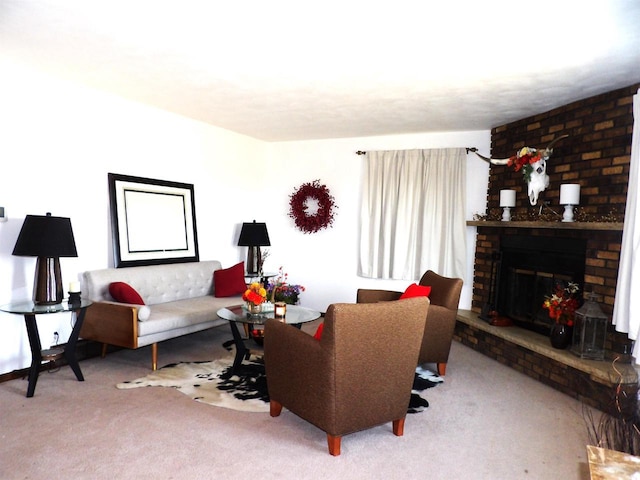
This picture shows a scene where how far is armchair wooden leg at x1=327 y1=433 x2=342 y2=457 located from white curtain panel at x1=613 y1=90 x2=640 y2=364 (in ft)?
7.24

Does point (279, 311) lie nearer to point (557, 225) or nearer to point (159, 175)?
point (159, 175)

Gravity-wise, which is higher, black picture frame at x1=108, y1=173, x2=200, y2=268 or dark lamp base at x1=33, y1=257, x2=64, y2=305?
black picture frame at x1=108, y1=173, x2=200, y2=268

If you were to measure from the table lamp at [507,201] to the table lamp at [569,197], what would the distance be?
2.37 ft

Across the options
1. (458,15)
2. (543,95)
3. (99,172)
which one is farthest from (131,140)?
(543,95)

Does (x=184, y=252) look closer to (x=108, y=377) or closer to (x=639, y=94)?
(x=108, y=377)

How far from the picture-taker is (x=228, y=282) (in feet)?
16.7

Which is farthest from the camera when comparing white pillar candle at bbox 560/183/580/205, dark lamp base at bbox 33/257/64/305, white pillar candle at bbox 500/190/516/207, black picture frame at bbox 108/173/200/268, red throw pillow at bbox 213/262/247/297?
red throw pillow at bbox 213/262/247/297

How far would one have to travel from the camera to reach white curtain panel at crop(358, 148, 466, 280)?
5.39m

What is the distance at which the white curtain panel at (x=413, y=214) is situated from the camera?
5.39m

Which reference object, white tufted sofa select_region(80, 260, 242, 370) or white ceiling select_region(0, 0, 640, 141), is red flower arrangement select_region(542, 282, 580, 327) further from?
white tufted sofa select_region(80, 260, 242, 370)

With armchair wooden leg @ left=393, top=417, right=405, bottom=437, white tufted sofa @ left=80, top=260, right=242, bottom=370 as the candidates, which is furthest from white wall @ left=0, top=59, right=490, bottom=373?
armchair wooden leg @ left=393, top=417, right=405, bottom=437

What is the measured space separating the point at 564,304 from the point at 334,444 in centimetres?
245

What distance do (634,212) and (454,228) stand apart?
2.20 metres

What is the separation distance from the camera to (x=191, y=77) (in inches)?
145
